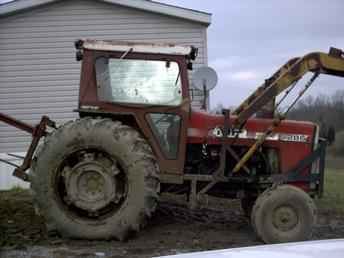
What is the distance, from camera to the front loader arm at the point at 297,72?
21.9ft

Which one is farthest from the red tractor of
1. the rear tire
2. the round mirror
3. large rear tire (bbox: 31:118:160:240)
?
the round mirror

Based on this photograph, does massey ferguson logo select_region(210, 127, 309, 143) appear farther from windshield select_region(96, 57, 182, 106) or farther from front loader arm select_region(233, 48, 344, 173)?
windshield select_region(96, 57, 182, 106)

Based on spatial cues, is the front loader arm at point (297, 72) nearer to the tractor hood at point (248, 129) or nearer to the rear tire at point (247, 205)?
the tractor hood at point (248, 129)

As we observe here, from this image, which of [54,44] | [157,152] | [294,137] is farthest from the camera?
[54,44]

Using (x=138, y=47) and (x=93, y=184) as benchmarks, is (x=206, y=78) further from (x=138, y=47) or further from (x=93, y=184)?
(x=93, y=184)

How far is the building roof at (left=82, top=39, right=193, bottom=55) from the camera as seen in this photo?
6.65 meters

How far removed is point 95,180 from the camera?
250 inches

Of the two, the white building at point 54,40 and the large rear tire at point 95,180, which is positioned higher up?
the white building at point 54,40

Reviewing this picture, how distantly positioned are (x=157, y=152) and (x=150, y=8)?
665 cm

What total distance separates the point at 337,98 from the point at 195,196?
32948 mm

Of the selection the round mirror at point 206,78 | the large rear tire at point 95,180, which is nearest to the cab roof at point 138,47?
the large rear tire at point 95,180

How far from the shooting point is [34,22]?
12836mm

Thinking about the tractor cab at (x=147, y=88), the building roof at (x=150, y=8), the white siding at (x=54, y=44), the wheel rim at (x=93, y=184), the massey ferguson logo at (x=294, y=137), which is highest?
the building roof at (x=150, y=8)

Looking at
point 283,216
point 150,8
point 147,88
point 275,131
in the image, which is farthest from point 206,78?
point 283,216
